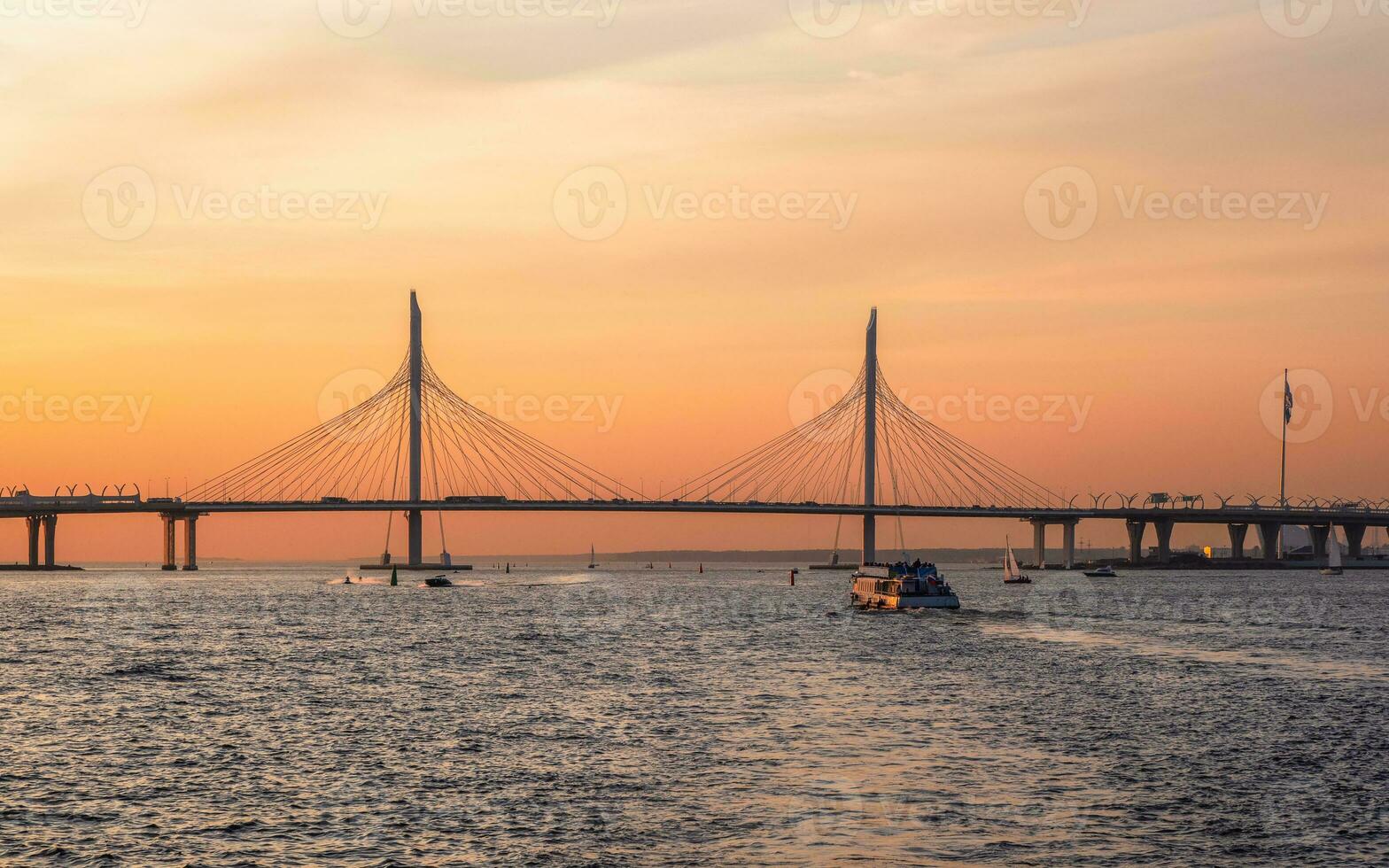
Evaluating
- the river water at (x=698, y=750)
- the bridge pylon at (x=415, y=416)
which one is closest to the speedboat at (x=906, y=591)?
the river water at (x=698, y=750)

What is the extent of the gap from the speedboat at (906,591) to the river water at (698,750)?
2724 centimetres

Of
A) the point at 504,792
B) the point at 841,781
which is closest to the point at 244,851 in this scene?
the point at 504,792

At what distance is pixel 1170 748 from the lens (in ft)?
122

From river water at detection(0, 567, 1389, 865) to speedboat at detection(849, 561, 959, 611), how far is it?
27.2 m

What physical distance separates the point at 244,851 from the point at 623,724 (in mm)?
17410

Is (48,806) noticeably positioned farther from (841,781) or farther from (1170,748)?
(1170,748)

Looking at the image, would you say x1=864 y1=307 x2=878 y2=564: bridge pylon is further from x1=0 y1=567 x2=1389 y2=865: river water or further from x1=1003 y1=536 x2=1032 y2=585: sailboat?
x1=0 y1=567 x2=1389 y2=865: river water

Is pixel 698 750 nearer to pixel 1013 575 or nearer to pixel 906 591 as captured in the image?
pixel 906 591

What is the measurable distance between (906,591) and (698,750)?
7519cm

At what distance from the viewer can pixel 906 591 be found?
360 ft

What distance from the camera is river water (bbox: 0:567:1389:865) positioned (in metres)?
26.3

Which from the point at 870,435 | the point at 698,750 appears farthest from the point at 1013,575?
the point at 698,750

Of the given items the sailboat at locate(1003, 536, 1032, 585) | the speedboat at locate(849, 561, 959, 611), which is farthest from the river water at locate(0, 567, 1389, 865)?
the sailboat at locate(1003, 536, 1032, 585)

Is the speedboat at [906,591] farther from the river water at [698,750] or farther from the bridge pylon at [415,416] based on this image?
the bridge pylon at [415,416]
